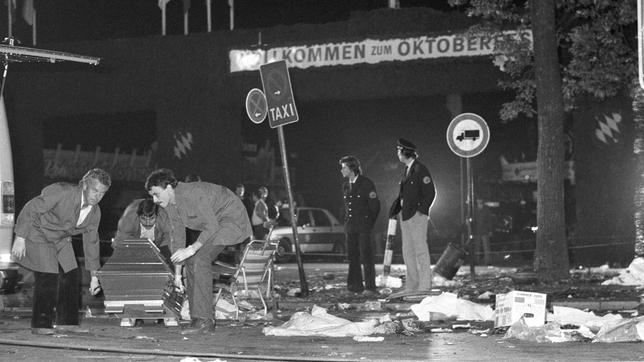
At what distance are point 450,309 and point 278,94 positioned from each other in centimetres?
446

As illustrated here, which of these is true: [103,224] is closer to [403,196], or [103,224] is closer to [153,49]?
[153,49]

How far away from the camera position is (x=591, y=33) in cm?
1958

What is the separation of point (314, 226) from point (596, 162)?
804 centimetres

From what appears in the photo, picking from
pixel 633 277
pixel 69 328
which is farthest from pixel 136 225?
pixel 633 277

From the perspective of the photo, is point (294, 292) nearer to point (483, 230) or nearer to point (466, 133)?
point (466, 133)

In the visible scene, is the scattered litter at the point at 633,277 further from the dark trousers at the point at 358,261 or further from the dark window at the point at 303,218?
the dark window at the point at 303,218

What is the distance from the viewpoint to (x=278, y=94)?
15609 mm

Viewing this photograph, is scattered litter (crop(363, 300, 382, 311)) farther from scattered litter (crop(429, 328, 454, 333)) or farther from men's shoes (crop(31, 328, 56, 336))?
men's shoes (crop(31, 328, 56, 336))

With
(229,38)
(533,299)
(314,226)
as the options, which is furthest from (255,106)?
(314,226)

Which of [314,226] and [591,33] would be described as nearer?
[591,33]

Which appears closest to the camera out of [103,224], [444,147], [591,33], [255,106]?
[255,106]

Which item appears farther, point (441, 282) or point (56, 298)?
point (441, 282)

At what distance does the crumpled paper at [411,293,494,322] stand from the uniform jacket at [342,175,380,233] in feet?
12.5

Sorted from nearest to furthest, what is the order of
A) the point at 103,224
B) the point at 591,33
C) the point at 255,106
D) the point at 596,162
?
the point at 255,106, the point at 591,33, the point at 596,162, the point at 103,224
